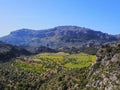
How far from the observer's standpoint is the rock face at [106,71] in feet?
302

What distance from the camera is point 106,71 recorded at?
99750mm

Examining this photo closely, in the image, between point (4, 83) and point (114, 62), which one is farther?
point (4, 83)

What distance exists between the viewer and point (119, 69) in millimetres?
95062

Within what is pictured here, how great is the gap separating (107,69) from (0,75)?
3182 inches

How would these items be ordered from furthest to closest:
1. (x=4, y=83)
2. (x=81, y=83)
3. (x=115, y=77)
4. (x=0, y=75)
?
(x=0, y=75), (x=4, y=83), (x=81, y=83), (x=115, y=77)

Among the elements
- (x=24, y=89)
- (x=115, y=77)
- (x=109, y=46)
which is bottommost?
(x=24, y=89)

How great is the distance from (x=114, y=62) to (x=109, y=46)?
1502 cm

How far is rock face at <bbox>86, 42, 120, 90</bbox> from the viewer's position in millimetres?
92188

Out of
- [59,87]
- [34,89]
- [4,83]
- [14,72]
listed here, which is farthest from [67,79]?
[14,72]

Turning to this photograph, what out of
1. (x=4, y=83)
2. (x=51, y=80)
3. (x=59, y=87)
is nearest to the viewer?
(x=59, y=87)

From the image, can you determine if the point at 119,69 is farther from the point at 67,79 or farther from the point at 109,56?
the point at 67,79

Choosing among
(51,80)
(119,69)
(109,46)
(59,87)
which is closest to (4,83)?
(51,80)

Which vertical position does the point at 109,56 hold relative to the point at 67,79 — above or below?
above

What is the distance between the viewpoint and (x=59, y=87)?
4594 inches
